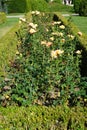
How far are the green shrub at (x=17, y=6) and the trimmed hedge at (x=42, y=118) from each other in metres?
24.9

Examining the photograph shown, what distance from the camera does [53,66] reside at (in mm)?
6008

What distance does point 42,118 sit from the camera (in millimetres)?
4441

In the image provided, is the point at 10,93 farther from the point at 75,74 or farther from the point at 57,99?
the point at 75,74

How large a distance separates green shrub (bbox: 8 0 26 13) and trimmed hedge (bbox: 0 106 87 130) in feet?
81.7

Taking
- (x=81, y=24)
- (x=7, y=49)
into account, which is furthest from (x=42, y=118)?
(x=81, y=24)

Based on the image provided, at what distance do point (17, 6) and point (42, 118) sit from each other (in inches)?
1070

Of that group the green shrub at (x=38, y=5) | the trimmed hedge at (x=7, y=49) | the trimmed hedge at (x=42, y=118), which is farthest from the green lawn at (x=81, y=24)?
the trimmed hedge at (x=42, y=118)

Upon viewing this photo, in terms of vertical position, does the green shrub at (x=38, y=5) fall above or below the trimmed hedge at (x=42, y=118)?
below

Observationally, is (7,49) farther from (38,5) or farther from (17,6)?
(17,6)

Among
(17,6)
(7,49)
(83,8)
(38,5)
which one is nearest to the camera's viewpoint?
(7,49)

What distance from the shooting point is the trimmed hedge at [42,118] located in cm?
429

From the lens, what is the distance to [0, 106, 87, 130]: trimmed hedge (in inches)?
169

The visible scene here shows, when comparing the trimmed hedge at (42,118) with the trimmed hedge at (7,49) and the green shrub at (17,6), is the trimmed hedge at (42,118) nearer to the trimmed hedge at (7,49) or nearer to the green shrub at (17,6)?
→ the trimmed hedge at (7,49)

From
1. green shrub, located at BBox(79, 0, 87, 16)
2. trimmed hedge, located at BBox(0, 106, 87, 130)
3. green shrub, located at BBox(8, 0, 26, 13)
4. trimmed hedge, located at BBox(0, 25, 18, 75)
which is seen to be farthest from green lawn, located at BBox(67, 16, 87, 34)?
trimmed hedge, located at BBox(0, 106, 87, 130)
